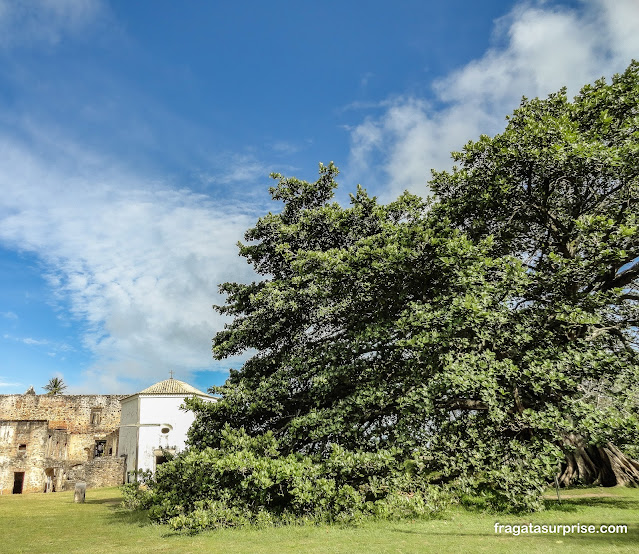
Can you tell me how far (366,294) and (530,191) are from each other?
5.28m

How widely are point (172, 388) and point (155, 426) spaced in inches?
114

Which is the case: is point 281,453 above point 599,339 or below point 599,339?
below

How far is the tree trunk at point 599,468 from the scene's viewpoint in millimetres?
14500

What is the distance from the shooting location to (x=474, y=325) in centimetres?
1055

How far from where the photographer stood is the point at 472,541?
27.8 ft

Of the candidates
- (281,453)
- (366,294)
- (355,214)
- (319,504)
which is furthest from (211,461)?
(355,214)

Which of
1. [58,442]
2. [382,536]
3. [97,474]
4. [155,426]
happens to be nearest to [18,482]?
[97,474]

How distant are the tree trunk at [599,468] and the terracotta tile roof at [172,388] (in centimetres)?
2482

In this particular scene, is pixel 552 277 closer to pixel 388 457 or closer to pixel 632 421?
pixel 632 421

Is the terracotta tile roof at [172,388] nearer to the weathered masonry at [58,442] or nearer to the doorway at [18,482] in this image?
the weathered masonry at [58,442]

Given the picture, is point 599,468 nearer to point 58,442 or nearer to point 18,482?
point 18,482

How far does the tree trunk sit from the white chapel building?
75.6 feet

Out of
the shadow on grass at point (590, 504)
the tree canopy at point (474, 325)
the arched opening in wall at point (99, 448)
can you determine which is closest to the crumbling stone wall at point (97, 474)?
the arched opening in wall at point (99, 448)

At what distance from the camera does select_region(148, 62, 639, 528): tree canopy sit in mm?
10453
